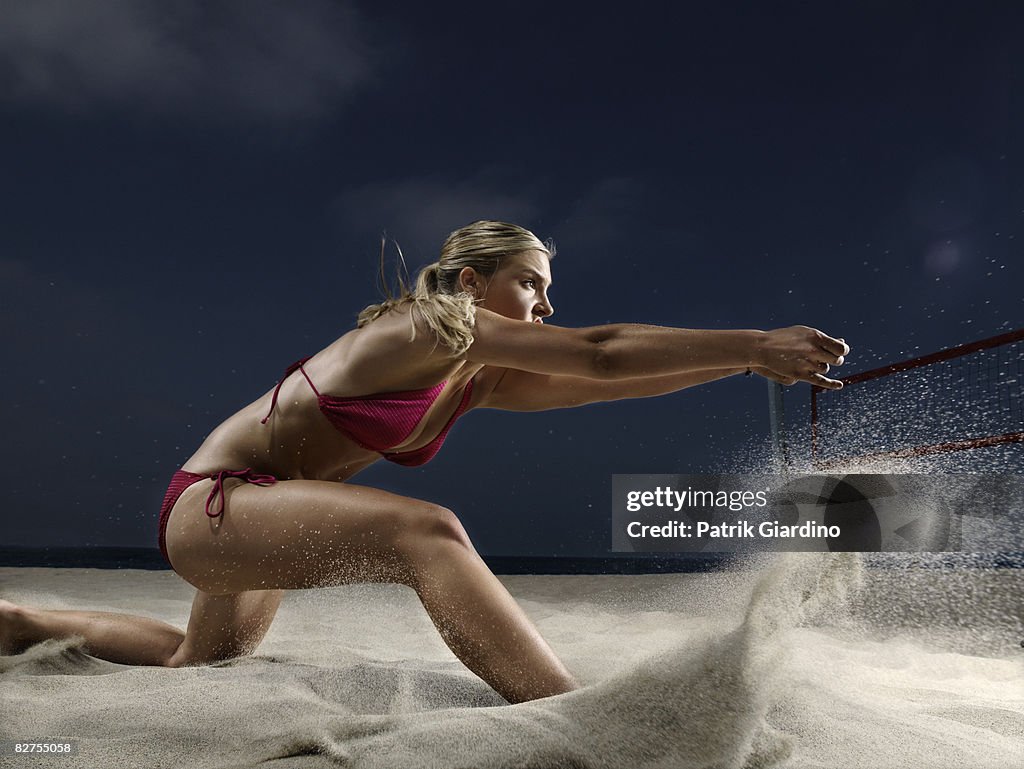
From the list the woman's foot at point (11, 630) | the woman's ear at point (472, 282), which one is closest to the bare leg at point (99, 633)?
the woman's foot at point (11, 630)

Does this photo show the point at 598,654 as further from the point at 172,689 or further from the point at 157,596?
the point at 157,596

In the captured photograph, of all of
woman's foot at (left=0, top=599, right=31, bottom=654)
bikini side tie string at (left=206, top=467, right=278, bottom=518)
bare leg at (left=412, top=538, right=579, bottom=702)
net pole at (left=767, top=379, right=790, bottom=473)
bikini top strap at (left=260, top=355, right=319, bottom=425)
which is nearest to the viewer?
bare leg at (left=412, top=538, right=579, bottom=702)

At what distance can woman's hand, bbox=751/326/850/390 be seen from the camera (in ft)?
3.91

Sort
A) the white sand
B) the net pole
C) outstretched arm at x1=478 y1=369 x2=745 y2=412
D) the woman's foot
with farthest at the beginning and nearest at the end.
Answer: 1. the net pole
2. outstretched arm at x1=478 y1=369 x2=745 y2=412
3. the woman's foot
4. the white sand

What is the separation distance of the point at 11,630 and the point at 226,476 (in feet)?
2.59

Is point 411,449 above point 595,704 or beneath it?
above

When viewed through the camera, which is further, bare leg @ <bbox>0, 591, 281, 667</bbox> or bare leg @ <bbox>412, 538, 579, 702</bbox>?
bare leg @ <bbox>0, 591, 281, 667</bbox>

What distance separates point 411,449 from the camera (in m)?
1.60

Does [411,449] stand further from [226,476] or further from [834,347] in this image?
[834,347]

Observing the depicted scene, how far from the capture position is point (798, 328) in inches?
47.8

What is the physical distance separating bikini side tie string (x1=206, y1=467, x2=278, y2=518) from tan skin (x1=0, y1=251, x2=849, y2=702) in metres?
0.01

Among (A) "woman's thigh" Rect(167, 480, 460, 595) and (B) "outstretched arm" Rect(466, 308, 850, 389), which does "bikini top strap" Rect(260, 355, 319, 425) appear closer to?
(A) "woman's thigh" Rect(167, 480, 460, 595)

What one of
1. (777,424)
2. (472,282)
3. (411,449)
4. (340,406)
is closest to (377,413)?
(340,406)

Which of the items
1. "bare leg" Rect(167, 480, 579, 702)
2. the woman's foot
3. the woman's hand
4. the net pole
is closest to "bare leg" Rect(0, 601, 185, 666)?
the woman's foot
